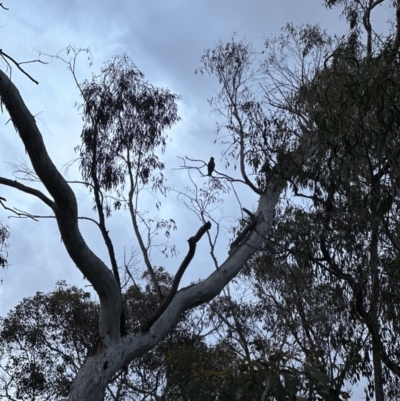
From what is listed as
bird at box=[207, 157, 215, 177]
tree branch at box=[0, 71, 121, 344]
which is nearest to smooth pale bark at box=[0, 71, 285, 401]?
tree branch at box=[0, 71, 121, 344]

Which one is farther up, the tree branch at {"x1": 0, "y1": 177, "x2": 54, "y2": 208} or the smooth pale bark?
the tree branch at {"x1": 0, "y1": 177, "x2": 54, "y2": 208}

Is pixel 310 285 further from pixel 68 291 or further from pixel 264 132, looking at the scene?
pixel 68 291

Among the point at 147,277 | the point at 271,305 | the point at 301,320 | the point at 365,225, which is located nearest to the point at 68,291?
the point at 147,277

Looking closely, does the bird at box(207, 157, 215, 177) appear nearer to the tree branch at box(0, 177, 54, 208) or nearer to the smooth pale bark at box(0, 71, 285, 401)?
the smooth pale bark at box(0, 71, 285, 401)

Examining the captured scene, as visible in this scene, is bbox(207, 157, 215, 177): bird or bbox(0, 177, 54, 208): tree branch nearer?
bbox(0, 177, 54, 208): tree branch

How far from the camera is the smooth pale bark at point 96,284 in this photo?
5.34 m

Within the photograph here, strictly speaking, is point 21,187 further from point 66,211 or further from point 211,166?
point 211,166

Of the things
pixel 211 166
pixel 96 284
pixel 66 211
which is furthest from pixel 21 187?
pixel 211 166

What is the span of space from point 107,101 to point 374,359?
4165 mm

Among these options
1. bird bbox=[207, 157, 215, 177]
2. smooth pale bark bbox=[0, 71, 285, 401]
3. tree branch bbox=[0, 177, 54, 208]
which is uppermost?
bird bbox=[207, 157, 215, 177]

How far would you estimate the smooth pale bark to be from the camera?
5.34 m

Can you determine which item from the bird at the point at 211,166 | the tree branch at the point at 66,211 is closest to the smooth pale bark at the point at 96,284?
the tree branch at the point at 66,211

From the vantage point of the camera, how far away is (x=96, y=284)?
6426mm

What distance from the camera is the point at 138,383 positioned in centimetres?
1198
